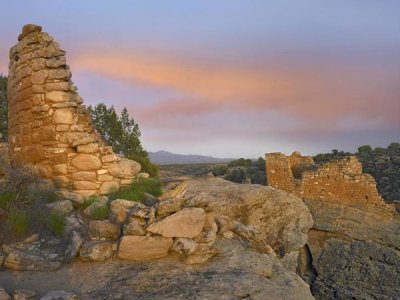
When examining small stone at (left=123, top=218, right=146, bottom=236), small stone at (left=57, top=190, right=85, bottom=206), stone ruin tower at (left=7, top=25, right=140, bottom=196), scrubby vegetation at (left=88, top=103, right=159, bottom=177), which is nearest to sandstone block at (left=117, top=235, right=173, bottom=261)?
small stone at (left=123, top=218, right=146, bottom=236)

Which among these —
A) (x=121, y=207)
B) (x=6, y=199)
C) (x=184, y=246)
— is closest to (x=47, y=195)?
(x=6, y=199)

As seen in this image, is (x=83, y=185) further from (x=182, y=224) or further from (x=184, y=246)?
(x=184, y=246)

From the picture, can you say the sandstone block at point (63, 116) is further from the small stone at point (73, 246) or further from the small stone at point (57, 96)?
the small stone at point (73, 246)

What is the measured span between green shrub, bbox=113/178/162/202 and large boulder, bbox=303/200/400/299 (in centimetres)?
978

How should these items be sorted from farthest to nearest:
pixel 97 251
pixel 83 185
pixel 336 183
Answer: pixel 336 183, pixel 83 185, pixel 97 251

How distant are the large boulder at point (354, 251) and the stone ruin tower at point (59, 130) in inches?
410

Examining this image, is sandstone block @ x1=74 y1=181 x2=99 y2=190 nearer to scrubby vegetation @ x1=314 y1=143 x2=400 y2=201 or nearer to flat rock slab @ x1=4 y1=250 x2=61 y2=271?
flat rock slab @ x1=4 y1=250 x2=61 y2=271

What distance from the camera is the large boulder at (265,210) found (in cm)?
708

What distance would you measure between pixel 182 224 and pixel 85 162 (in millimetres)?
2207

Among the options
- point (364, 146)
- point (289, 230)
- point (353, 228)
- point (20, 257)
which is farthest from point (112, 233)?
point (364, 146)

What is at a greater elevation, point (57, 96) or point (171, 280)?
point (57, 96)

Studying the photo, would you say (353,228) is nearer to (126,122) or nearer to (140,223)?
(126,122)

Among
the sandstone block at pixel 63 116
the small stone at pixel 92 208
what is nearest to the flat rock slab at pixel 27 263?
the small stone at pixel 92 208

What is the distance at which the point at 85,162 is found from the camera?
21.5 feet
